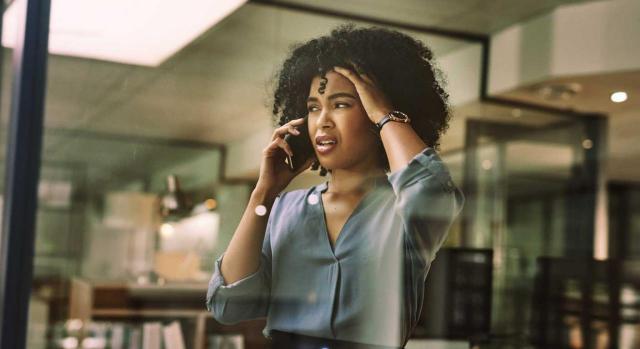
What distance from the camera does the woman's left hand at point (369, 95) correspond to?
2.19m

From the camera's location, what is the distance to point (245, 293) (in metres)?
2.18

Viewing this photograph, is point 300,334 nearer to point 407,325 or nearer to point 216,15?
point 407,325

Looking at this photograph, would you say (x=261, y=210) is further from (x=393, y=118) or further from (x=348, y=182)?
(x=393, y=118)

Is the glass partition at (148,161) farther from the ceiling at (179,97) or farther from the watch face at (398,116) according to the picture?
the watch face at (398,116)

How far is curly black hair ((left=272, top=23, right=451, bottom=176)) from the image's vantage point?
2.22 metres

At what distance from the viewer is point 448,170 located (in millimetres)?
2252

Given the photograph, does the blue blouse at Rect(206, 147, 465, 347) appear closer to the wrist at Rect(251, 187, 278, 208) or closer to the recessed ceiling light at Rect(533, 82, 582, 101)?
the wrist at Rect(251, 187, 278, 208)

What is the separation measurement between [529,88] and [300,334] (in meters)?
1.08

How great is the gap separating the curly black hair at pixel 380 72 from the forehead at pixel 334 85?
20 millimetres

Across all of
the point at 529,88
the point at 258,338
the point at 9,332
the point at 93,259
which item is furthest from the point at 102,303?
the point at 529,88

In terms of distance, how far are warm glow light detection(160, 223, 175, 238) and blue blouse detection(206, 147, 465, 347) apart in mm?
174

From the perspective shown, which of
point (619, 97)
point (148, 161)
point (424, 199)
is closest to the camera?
point (424, 199)

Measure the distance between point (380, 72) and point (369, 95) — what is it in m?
0.08

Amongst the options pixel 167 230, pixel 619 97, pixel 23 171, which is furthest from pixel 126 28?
pixel 619 97
